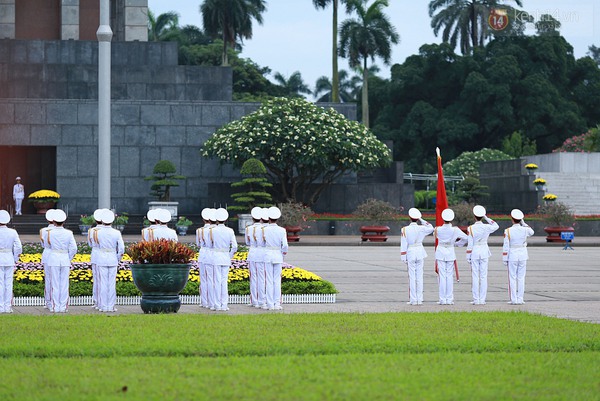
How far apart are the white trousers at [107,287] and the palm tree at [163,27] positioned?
7686 cm

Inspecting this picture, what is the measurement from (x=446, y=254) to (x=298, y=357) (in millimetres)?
8745

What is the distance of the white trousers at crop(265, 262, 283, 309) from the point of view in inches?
776

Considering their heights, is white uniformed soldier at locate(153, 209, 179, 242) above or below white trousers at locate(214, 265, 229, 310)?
above

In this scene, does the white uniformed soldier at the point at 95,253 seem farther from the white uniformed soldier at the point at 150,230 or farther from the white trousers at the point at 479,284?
the white trousers at the point at 479,284

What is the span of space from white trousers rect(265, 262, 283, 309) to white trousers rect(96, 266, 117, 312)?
105 inches

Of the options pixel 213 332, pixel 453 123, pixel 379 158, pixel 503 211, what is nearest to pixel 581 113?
pixel 453 123

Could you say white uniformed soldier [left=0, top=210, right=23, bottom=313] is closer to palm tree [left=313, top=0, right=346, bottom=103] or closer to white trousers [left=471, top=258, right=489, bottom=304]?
white trousers [left=471, top=258, right=489, bottom=304]

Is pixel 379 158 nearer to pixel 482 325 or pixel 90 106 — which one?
pixel 90 106

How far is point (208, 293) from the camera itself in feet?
64.5

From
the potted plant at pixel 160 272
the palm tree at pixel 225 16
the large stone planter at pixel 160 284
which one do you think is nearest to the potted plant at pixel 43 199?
the potted plant at pixel 160 272

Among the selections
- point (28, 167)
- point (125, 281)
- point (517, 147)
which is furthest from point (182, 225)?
point (517, 147)

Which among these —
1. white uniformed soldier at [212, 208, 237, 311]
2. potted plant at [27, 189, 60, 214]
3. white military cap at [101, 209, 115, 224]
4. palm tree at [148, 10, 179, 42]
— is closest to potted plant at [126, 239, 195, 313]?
white uniformed soldier at [212, 208, 237, 311]

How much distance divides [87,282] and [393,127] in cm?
6682

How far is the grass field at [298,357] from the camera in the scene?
10.7m
